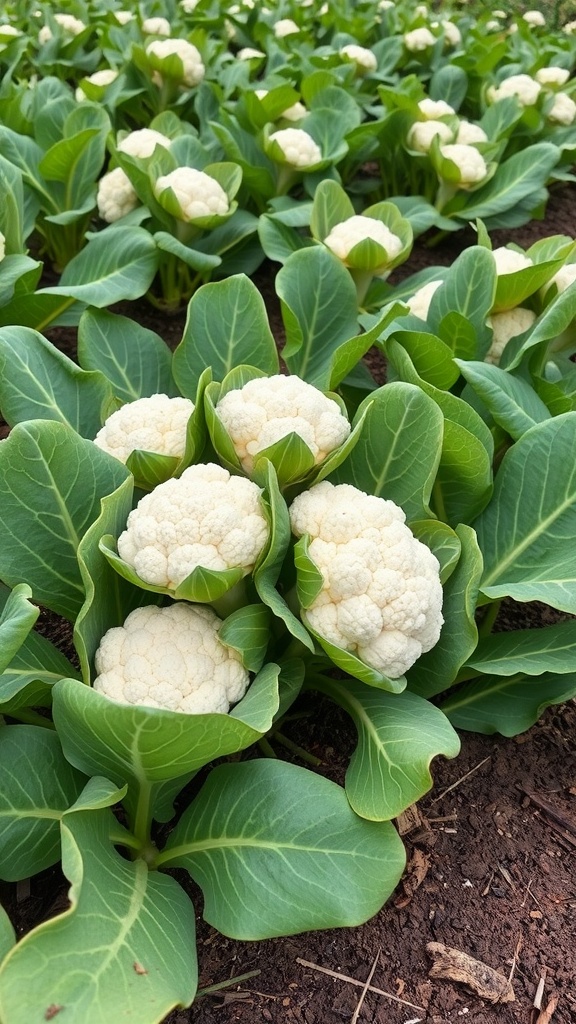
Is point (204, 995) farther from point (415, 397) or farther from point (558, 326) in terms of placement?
point (558, 326)

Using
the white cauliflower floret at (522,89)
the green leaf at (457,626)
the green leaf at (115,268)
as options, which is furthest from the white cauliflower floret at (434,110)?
the green leaf at (457,626)

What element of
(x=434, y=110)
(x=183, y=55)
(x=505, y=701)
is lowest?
(x=505, y=701)

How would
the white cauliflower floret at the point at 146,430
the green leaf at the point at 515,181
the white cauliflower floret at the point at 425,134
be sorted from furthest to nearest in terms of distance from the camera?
the white cauliflower floret at the point at 425,134 < the green leaf at the point at 515,181 < the white cauliflower floret at the point at 146,430

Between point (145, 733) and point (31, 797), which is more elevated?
point (145, 733)

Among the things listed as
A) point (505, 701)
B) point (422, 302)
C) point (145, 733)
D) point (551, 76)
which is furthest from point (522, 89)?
point (145, 733)

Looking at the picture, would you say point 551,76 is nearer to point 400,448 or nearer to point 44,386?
point 400,448

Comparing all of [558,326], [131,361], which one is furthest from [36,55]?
[558,326]

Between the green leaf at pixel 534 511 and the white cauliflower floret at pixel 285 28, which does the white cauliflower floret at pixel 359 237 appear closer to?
the green leaf at pixel 534 511
